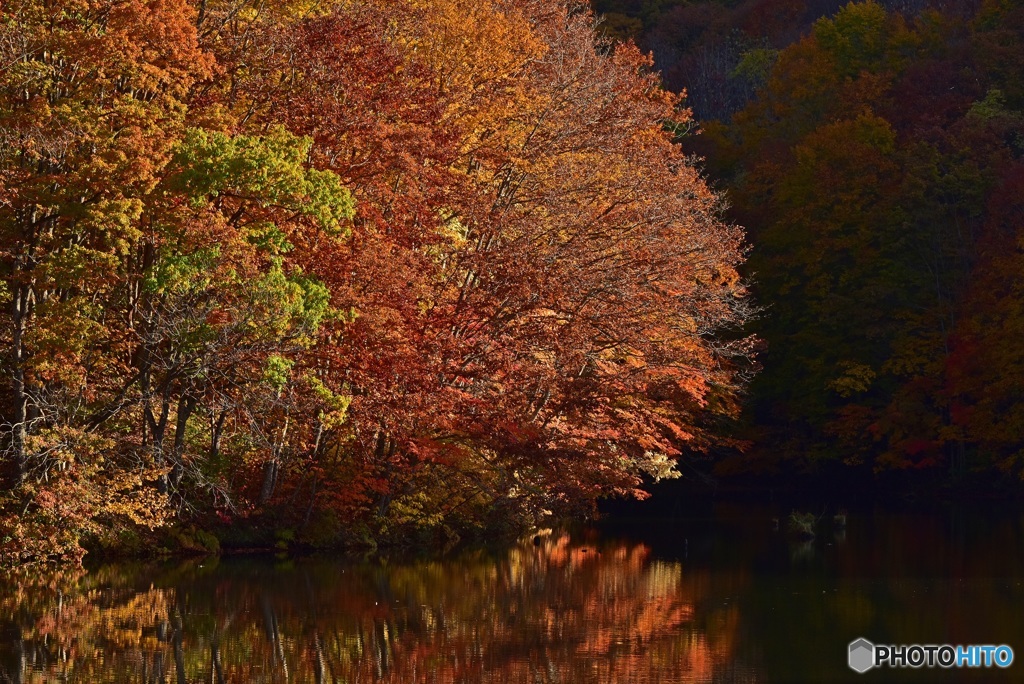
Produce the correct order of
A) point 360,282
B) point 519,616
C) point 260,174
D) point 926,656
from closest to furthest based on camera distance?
point 926,656
point 519,616
point 260,174
point 360,282

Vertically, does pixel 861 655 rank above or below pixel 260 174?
below

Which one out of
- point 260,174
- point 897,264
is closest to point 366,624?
point 260,174

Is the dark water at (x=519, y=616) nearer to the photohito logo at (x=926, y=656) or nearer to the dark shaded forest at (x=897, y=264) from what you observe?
the photohito logo at (x=926, y=656)

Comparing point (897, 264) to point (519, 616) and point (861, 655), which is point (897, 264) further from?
point (861, 655)

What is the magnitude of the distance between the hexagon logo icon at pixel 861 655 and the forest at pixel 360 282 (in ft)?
28.9

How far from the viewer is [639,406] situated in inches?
1233

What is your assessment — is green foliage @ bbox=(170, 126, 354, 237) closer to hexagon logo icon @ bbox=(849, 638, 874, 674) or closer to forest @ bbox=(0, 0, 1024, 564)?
forest @ bbox=(0, 0, 1024, 564)

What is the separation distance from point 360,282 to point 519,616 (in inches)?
299

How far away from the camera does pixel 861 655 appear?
14.8m

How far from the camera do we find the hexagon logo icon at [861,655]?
14125 millimetres

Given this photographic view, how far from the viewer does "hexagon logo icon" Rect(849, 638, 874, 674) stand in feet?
46.3

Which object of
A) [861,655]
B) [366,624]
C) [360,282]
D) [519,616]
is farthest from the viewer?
[360,282]

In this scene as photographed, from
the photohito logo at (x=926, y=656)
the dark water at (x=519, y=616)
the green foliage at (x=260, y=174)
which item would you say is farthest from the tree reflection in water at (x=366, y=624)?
the green foliage at (x=260, y=174)

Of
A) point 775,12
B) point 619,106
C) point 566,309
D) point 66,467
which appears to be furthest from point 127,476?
point 775,12
